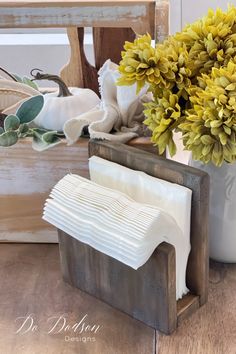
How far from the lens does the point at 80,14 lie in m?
0.86

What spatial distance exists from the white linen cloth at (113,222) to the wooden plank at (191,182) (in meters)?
0.02

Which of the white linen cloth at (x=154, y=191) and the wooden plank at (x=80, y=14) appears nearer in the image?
the white linen cloth at (x=154, y=191)

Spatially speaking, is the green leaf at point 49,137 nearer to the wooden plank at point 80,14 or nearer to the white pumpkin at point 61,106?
→ the white pumpkin at point 61,106

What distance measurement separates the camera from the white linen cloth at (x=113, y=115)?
2.57 ft

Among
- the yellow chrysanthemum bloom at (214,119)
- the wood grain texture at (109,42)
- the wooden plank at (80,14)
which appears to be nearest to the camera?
the yellow chrysanthemum bloom at (214,119)

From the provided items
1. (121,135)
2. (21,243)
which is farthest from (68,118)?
(21,243)

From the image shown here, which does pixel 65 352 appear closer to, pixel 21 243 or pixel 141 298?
pixel 141 298

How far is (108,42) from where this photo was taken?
1.11 metres

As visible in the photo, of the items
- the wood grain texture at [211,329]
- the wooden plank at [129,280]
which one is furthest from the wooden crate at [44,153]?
the wood grain texture at [211,329]

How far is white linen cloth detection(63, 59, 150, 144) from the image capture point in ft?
2.57

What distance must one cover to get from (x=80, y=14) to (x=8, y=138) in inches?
8.7

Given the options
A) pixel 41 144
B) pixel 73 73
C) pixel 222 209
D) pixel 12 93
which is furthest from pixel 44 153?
pixel 73 73

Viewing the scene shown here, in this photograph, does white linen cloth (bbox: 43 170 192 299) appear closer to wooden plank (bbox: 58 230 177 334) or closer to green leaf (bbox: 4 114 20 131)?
wooden plank (bbox: 58 230 177 334)

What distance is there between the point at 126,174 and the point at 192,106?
0.11 meters
